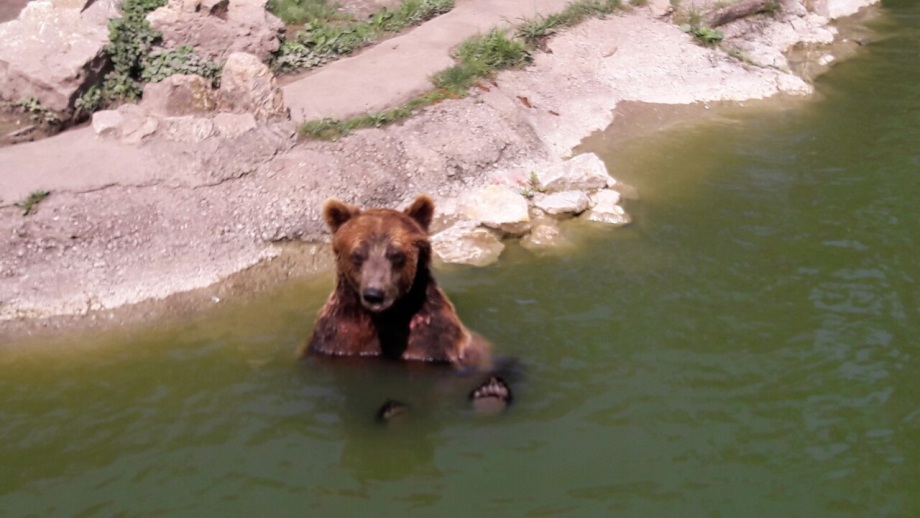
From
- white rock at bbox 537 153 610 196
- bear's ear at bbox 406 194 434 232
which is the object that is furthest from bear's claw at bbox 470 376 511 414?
white rock at bbox 537 153 610 196

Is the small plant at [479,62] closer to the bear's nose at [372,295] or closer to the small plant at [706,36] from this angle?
the small plant at [706,36]

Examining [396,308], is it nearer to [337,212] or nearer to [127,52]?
[337,212]

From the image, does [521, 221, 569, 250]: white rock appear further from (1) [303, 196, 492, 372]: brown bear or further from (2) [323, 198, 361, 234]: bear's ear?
(2) [323, 198, 361, 234]: bear's ear

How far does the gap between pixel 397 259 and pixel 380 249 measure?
0.39 ft

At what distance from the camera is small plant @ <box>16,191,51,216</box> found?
7680 mm

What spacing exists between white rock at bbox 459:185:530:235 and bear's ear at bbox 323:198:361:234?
262 cm

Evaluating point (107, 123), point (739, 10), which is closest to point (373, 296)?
point (107, 123)

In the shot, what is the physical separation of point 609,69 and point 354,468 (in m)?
7.42

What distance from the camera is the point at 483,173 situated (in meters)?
9.28

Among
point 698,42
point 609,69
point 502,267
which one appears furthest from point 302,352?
point 698,42

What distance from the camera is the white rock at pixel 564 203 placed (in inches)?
344

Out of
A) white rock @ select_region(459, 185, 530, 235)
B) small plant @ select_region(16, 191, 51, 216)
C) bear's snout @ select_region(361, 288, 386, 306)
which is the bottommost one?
white rock @ select_region(459, 185, 530, 235)

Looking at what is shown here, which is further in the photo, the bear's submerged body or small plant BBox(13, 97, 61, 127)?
small plant BBox(13, 97, 61, 127)

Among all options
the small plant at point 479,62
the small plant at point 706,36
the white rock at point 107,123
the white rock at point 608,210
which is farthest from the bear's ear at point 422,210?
the small plant at point 706,36
